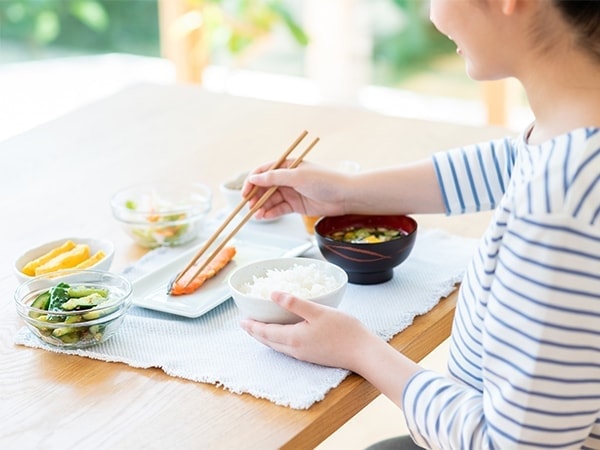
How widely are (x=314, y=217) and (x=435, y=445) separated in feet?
1.88

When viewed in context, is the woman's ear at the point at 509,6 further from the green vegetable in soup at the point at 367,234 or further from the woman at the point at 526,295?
the green vegetable in soup at the point at 367,234

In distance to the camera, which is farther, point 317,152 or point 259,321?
point 317,152

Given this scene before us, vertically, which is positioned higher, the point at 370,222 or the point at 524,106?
the point at 370,222

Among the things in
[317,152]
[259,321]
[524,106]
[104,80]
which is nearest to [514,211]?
[259,321]

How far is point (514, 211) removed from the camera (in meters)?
1.05

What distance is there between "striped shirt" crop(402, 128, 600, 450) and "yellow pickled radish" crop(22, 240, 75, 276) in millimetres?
678

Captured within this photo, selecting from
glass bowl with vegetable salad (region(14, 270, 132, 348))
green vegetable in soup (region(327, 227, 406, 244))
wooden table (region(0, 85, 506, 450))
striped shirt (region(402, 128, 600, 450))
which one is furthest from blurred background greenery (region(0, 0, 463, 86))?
striped shirt (region(402, 128, 600, 450))

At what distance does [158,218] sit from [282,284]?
1.20ft

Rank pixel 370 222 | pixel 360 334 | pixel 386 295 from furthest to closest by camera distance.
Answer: pixel 370 222, pixel 386 295, pixel 360 334

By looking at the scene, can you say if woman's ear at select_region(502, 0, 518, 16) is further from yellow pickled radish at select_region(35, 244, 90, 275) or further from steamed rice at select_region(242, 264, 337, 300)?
yellow pickled radish at select_region(35, 244, 90, 275)

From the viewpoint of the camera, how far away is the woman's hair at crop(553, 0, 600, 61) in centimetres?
101

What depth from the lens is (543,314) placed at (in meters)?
1.01

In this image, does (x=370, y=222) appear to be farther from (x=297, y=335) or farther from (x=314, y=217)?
(x=297, y=335)

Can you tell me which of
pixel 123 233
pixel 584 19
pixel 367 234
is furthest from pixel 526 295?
pixel 123 233
